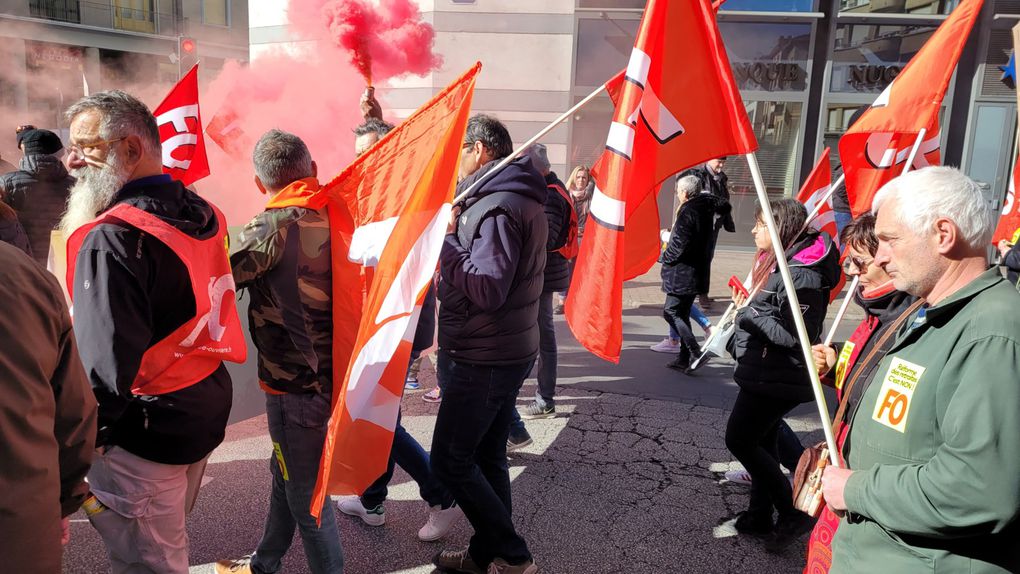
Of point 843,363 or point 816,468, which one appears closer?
point 816,468

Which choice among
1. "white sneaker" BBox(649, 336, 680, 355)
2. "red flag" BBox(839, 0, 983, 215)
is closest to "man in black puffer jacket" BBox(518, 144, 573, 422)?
"white sneaker" BBox(649, 336, 680, 355)

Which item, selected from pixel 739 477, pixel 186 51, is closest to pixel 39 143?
pixel 739 477

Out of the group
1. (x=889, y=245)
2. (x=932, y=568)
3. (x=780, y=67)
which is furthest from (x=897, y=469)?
(x=780, y=67)

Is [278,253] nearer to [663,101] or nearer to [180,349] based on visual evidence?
[180,349]

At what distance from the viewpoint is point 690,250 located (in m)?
6.80

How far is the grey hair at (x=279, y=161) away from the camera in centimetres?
277

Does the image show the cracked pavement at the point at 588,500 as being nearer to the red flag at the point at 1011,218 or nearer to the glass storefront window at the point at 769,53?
the red flag at the point at 1011,218

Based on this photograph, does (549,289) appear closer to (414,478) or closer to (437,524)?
(414,478)

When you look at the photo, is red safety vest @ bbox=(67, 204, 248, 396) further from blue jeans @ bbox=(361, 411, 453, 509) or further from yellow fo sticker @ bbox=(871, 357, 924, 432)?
yellow fo sticker @ bbox=(871, 357, 924, 432)

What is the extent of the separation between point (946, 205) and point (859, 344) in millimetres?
871

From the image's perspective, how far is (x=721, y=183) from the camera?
8.77 meters

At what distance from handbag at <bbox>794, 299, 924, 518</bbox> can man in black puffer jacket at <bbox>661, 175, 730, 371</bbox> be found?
456 cm

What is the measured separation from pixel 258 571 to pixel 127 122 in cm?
187

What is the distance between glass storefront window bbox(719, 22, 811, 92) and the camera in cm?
1284
